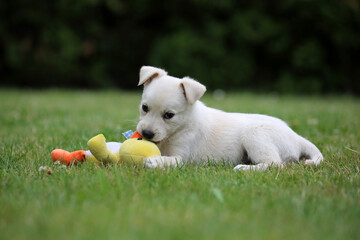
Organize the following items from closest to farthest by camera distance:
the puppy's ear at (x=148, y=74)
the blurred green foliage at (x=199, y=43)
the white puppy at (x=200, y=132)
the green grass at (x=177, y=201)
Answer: the green grass at (x=177, y=201), the white puppy at (x=200, y=132), the puppy's ear at (x=148, y=74), the blurred green foliage at (x=199, y=43)

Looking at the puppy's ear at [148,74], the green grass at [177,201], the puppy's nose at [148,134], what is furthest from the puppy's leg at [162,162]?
the puppy's ear at [148,74]

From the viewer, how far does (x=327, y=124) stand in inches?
232

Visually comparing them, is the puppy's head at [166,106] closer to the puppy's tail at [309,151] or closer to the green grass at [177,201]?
the green grass at [177,201]

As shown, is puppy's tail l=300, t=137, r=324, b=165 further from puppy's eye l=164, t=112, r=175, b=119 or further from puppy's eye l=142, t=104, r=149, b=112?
puppy's eye l=142, t=104, r=149, b=112

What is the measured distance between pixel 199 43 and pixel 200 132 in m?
11.6

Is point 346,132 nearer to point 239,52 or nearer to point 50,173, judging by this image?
point 50,173

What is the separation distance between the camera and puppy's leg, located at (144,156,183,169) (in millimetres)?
2955

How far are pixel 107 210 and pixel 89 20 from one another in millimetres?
14915

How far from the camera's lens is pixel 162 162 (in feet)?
9.99

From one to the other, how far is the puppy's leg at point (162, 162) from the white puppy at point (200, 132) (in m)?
0.01

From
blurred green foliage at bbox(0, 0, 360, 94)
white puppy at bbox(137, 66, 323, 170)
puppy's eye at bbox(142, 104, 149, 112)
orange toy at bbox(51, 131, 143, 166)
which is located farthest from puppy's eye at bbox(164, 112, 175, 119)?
blurred green foliage at bbox(0, 0, 360, 94)

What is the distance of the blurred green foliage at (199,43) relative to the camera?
14383 millimetres

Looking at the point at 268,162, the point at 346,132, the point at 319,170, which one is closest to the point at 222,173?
the point at 268,162

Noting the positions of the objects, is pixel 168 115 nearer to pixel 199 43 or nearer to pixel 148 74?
pixel 148 74
